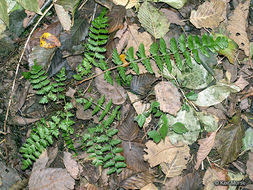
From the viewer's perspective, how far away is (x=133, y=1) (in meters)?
3.25

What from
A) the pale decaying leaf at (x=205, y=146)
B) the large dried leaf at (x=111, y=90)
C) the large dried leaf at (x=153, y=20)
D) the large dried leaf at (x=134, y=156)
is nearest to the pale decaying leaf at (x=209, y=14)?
the large dried leaf at (x=153, y=20)

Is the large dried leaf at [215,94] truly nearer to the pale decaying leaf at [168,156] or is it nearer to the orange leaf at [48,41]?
the pale decaying leaf at [168,156]

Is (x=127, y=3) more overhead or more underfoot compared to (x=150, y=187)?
more overhead

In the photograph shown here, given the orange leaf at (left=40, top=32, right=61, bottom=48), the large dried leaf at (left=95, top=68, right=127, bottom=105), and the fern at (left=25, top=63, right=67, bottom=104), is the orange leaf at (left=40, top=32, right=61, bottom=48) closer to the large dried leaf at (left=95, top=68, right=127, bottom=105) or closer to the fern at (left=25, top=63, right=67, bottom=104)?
the fern at (left=25, top=63, right=67, bottom=104)

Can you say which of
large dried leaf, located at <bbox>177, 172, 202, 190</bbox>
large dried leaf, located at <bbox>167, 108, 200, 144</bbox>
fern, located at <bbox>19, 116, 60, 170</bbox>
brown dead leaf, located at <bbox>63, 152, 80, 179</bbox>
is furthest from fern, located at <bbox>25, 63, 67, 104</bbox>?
large dried leaf, located at <bbox>177, 172, 202, 190</bbox>

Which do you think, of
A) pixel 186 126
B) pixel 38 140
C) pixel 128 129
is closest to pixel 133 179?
pixel 128 129

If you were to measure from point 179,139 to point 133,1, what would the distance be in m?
1.92

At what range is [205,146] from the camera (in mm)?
3211

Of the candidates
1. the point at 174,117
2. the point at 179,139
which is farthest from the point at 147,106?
the point at 179,139

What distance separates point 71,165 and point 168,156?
1.25m

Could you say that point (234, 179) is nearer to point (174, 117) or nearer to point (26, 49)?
point (174, 117)

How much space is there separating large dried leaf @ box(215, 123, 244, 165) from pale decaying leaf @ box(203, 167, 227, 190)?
0.14m

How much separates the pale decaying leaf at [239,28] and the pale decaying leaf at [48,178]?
287cm

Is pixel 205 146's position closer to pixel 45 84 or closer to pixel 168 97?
pixel 168 97
